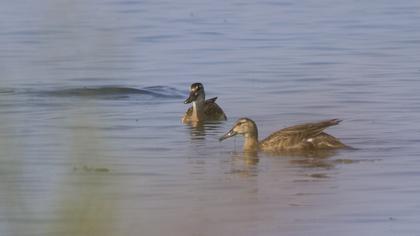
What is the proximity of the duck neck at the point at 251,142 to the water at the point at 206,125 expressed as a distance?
0.17m

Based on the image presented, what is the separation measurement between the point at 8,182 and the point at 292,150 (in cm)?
744

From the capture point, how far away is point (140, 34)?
22.3 meters

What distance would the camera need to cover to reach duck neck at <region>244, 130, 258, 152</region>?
41.4 feet

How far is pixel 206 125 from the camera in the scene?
14.5 metres

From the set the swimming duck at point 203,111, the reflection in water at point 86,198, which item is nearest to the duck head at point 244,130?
the swimming duck at point 203,111

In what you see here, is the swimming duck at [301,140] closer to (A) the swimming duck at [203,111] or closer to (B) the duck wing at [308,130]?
(B) the duck wing at [308,130]

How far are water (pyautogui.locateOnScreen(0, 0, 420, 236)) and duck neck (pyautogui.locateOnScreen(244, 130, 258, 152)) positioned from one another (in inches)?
6.8

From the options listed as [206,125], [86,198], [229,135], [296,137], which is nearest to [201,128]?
[206,125]

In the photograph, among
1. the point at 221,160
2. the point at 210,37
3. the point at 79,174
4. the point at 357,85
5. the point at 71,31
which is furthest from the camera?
the point at 210,37

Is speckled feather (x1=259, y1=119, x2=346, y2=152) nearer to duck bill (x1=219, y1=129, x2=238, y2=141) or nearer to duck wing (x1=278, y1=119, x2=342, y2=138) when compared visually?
duck wing (x1=278, y1=119, x2=342, y2=138)

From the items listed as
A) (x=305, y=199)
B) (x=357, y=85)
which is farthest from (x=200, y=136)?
(x=305, y=199)

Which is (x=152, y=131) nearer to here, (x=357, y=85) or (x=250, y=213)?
(x=357, y=85)

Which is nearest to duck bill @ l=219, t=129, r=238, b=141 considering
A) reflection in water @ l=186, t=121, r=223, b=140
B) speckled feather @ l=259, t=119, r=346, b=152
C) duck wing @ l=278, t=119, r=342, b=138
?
speckled feather @ l=259, t=119, r=346, b=152

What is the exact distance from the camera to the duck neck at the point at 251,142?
12.6 meters
